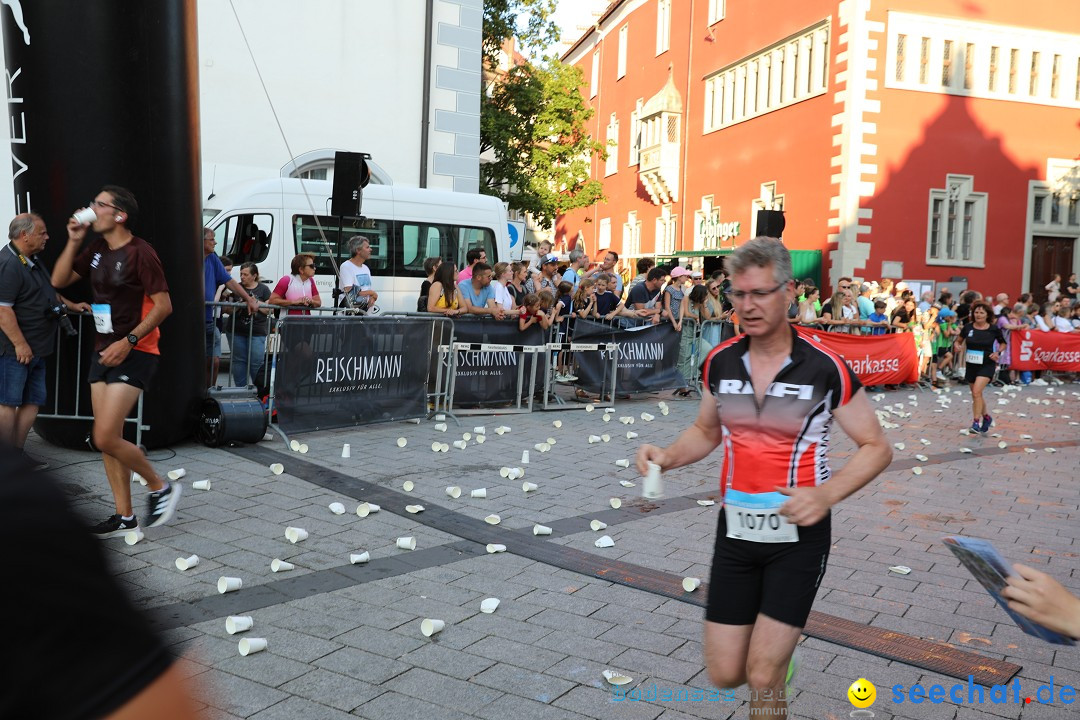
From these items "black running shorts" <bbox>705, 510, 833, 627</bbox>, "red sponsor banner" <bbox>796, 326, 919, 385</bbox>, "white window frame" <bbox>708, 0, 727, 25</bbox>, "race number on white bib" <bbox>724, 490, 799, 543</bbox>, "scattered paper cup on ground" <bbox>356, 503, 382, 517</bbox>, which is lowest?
"scattered paper cup on ground" <bbox>356, 503, 382, 517</bbox>

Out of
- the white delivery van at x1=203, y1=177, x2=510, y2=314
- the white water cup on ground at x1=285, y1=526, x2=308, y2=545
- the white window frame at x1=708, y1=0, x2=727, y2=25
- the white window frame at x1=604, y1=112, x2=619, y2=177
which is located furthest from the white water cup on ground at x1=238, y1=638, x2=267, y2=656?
the white window frame at x1=604, y1=112, x2=619, y2=177

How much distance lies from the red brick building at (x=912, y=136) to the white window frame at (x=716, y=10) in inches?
45.8

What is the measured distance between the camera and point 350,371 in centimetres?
988

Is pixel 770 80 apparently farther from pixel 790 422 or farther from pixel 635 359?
pixel 790 422

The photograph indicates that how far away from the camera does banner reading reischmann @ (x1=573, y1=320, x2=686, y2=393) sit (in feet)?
42.6

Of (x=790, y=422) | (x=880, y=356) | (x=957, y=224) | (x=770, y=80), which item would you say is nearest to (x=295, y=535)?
(x=790, y=422)

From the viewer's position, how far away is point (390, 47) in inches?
790

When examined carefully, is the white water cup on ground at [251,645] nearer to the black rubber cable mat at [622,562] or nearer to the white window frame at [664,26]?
the black rubber cable mat at [622,562]

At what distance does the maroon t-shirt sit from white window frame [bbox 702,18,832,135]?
82.1 feet

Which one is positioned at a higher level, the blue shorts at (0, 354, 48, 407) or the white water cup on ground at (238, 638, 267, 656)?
the blue shorts at (0, 354, 48, 407)

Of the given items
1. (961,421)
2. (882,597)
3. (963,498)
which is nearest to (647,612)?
(882,597)

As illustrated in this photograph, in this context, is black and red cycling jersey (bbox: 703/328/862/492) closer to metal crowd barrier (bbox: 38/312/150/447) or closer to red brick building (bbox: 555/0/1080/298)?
metal crowd barrier (bbox: 38/312/150/447)

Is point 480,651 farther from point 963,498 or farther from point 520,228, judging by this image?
point 520,228

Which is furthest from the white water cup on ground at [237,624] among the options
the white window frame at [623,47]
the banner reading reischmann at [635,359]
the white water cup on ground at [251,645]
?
the white window frame at [623,47]
